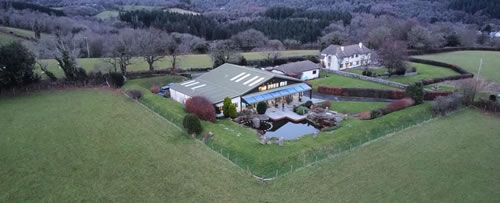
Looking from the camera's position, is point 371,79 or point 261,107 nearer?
point 261,107

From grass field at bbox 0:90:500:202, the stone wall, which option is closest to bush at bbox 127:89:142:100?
grass field at bbox 0:90:500:202

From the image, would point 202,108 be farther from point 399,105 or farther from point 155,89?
point 399,105

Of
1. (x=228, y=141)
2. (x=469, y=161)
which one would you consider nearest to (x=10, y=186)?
(x=228, y=141)

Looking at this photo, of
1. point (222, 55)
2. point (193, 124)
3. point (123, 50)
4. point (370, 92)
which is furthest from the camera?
point (222, 55)

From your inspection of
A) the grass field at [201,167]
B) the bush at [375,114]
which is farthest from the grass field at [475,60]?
the bush at [375,114]

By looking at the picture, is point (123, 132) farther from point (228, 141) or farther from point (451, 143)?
point (451, 143)

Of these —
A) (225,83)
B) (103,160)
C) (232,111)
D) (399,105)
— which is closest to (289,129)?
(232,111)

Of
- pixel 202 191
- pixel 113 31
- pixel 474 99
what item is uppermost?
pixel 113 31
